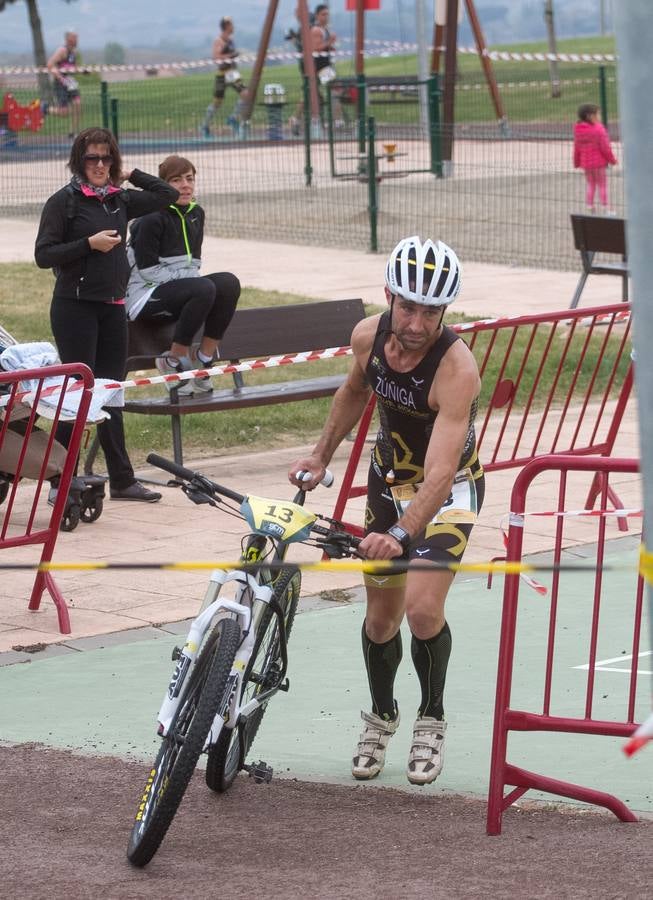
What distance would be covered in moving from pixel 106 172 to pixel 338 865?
5.29m

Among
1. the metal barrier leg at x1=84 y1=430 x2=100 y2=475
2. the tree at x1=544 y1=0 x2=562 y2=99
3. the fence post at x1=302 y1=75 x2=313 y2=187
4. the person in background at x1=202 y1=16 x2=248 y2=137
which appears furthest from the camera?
the tree at x1=544 y1=0 x2=562 y2=99

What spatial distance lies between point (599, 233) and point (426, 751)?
1040 cm

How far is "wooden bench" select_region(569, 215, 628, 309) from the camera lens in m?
15.4

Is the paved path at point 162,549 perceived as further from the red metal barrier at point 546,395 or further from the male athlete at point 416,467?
the male athlete at point 416,467

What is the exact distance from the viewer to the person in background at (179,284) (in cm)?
1064

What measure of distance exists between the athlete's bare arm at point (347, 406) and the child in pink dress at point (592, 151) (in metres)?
16.8

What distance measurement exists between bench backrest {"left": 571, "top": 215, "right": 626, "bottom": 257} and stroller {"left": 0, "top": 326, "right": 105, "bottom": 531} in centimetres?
733

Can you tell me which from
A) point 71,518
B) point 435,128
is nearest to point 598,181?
point 435,128

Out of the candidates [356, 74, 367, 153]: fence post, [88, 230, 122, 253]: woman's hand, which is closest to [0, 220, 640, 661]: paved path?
[88, 230, 122, 253]: woman's hand

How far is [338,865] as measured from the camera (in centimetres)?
502

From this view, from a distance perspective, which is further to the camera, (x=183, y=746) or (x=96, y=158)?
(x=96, y=158)

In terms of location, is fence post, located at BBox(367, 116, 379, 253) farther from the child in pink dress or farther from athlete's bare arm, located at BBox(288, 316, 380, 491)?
athlete's bare arm, located at BBox(288, 316, 380, 491)

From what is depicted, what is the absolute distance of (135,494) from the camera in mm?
10016

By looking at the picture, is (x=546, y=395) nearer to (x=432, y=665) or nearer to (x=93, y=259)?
(x=93, y=259)
